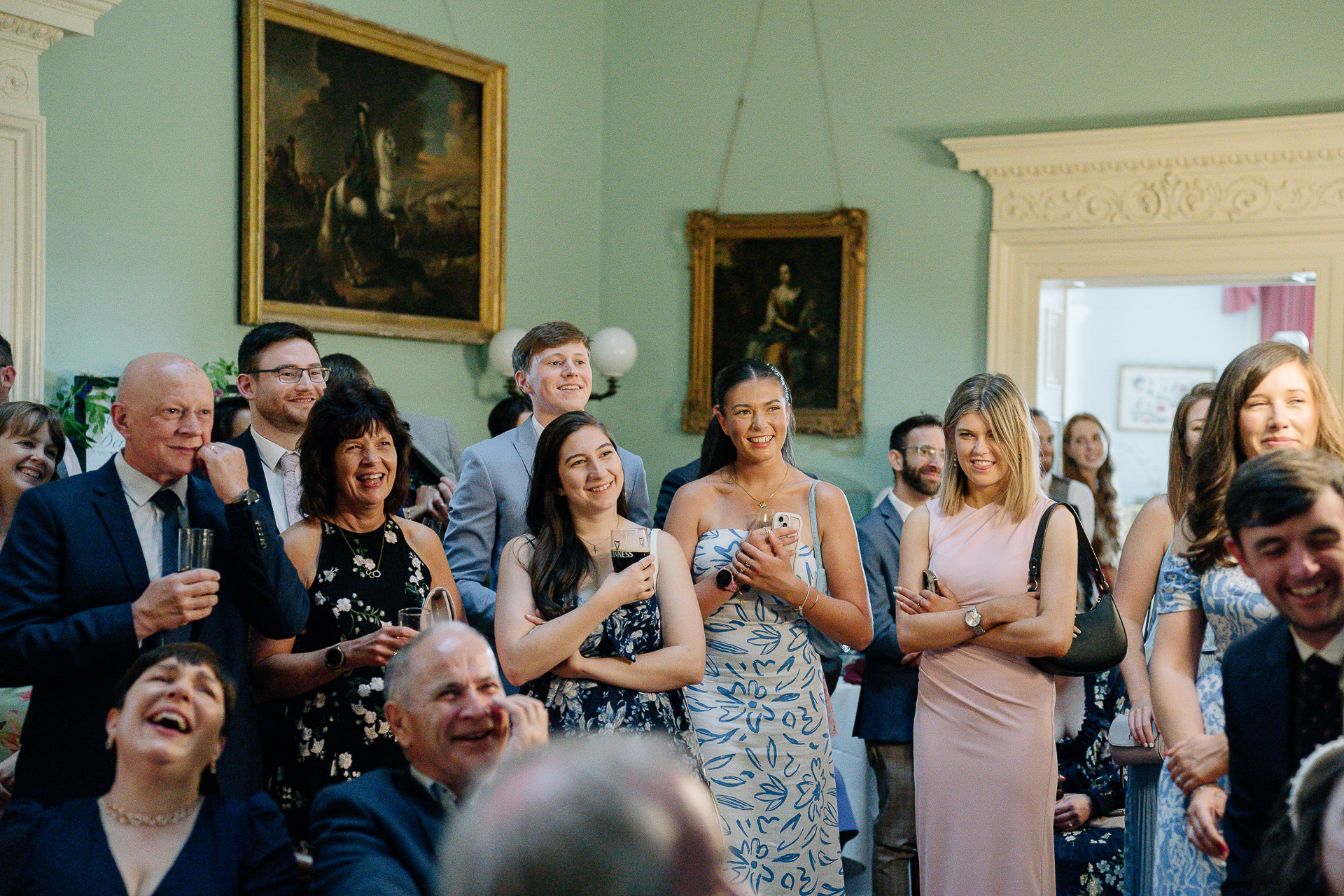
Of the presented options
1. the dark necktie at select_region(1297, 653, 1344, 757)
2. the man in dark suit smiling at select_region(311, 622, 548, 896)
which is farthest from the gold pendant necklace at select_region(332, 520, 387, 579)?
the dark necktie at select_region(1297, 653, 1344, 757)

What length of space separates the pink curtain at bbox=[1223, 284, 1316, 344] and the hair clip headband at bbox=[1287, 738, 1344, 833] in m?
13.0

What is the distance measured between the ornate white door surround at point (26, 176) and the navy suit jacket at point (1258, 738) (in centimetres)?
531

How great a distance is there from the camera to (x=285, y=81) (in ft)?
23.3

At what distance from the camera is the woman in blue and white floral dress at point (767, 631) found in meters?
3.40

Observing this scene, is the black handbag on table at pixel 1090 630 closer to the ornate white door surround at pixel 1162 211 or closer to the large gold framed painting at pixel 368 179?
the ornate white door surround at pixel 1162 211

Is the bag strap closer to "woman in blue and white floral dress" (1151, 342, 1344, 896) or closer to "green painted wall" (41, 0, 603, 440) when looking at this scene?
"woman in blue and white floral dress" (1151, 342, 1344, 896)

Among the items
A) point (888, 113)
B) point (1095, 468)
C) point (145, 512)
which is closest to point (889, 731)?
point (145, 512)

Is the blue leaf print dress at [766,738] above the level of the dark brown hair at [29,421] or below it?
below

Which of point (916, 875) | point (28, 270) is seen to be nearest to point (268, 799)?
point (916, 875)

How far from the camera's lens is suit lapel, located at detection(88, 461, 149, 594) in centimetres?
282

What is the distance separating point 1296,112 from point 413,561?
652 cm

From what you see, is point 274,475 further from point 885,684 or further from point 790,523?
point 885,684

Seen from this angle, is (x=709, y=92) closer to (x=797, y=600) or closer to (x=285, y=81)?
(x=285, y=81)

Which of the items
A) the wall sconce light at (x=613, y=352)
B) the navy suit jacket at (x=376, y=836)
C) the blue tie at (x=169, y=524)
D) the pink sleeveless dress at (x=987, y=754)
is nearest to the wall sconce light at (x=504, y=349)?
the wall sconce light at (x=613, y=352)
